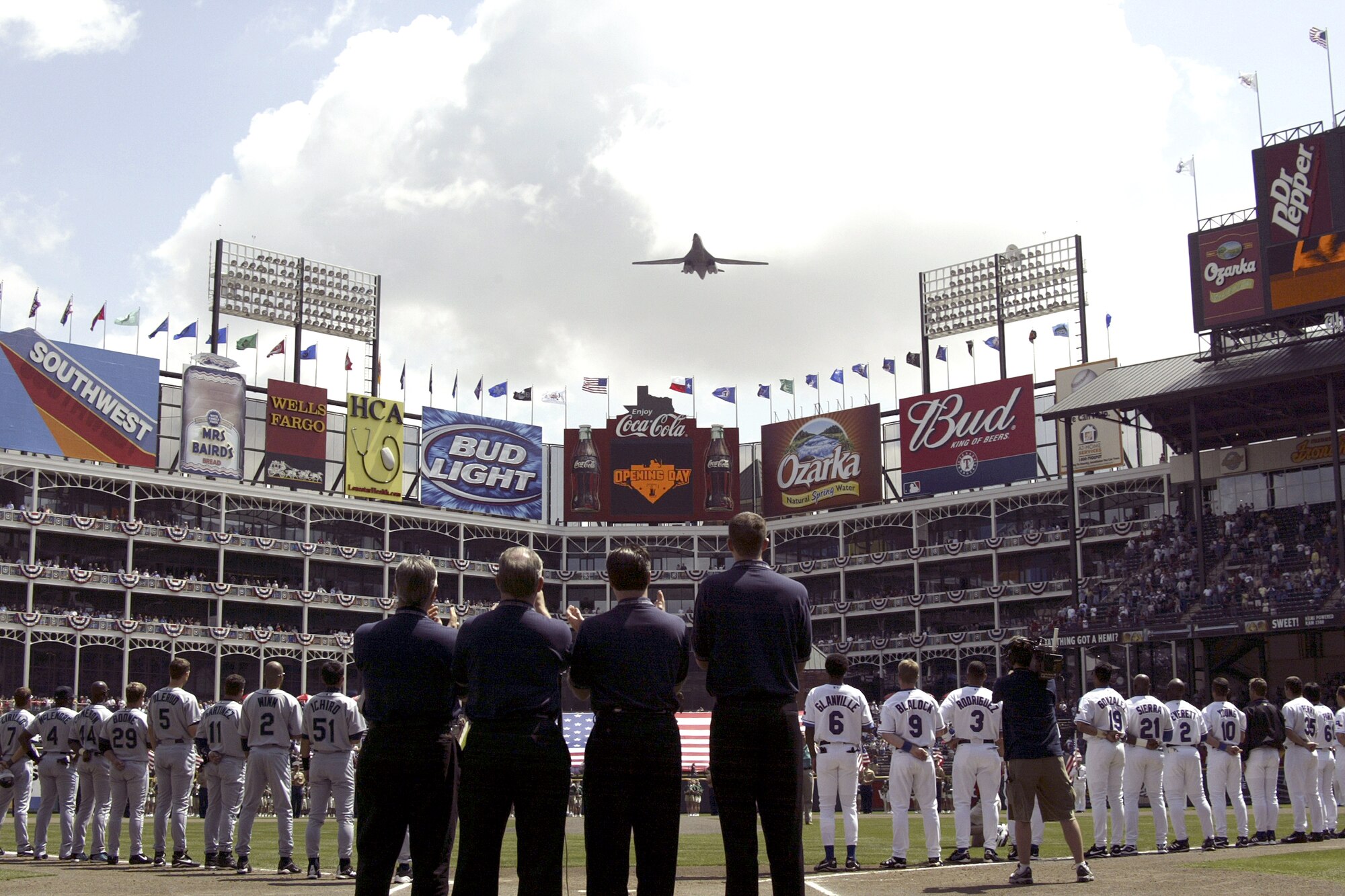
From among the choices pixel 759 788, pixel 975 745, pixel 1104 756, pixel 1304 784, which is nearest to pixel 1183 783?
pixel 1104 756

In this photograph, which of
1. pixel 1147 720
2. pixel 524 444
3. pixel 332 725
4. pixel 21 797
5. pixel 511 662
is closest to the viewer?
pixel 511 662

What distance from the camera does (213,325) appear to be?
75688 mm

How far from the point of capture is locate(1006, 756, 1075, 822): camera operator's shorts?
13.4m

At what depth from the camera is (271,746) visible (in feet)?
50.8

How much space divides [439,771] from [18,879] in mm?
7118

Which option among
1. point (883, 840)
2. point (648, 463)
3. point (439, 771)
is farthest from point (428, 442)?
point (439, 771)

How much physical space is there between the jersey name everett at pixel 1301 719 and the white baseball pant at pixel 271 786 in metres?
13.5

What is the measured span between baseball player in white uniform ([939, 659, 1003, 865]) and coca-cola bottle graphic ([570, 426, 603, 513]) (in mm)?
62331

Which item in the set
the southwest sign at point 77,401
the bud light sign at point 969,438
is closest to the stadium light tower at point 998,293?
the bud light sign at point 969,438

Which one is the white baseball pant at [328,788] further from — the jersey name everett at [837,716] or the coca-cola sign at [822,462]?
the coca-cola sign at [822,462]

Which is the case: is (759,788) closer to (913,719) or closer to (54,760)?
(913,719)

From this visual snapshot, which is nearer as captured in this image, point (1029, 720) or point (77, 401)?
point (1029, 720)

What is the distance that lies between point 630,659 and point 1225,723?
13.5 meters

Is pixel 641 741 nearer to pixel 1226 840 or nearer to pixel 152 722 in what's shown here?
pixel 152 722
